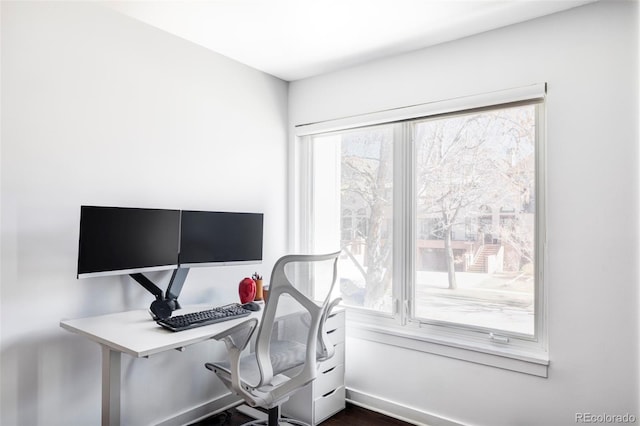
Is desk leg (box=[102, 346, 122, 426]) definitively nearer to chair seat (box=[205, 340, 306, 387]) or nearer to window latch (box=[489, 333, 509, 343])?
chair seat (box=[205, 340, 306, 387])

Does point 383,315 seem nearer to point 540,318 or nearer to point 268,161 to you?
point 540,318

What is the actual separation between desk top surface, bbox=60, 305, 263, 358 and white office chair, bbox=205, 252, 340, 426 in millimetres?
131

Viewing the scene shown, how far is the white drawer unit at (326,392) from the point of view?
2607 mm

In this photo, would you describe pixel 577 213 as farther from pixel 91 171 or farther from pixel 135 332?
pixel 91 171

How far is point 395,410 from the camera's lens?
2.75 m

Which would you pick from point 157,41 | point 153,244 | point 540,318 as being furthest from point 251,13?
point 540,318

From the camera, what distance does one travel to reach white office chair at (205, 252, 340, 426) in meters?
1.90

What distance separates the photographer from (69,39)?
2125 millimetres

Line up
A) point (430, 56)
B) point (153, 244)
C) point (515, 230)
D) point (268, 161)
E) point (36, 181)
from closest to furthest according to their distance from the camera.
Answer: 1. point (36, 181)
2. point (153, 244)
3. point (515, 230)
4. point (430, 56)
5. point (268, 161)

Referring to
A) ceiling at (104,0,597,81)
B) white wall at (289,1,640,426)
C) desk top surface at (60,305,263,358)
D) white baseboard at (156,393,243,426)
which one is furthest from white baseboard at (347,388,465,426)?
ceiling at (104,0,597,81)

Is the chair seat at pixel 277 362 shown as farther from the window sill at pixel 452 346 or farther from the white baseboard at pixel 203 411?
the window sill at pixel 452 346

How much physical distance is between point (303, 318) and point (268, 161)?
155 centimetres

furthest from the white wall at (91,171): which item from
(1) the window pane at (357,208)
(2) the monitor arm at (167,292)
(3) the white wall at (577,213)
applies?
(3) the white wall at (577,213)

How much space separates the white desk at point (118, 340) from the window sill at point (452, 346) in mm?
1230
